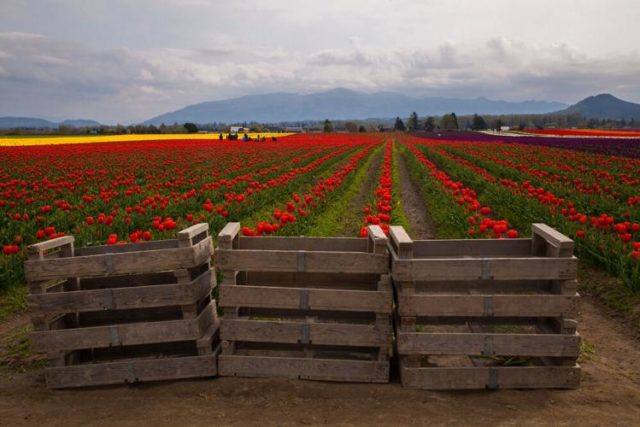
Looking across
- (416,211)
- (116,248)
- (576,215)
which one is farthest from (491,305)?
(416,211)

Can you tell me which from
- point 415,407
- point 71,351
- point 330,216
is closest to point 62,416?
point 71,351

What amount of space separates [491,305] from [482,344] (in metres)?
0.42

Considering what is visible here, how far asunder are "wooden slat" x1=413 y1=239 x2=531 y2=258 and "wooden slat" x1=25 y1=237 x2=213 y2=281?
2.77m

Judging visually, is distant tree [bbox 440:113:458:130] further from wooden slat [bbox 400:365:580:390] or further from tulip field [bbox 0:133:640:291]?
wooden slat [bbox 400:365:580:390]

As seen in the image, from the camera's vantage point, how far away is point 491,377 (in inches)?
197

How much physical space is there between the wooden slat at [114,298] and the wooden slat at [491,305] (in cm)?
236

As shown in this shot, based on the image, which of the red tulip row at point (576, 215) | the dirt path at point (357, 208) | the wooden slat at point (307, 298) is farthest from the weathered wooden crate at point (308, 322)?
the dirt path at point (357, 208)

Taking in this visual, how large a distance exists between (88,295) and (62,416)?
121cm

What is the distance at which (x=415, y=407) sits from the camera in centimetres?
469

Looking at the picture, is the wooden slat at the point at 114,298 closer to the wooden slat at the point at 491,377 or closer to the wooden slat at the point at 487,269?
the wooden slat at the point at 487,269

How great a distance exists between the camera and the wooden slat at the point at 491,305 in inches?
197

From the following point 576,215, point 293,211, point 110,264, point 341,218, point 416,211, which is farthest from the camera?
point 416,211

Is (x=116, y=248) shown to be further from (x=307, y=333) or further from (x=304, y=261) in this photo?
(x=307, y=333)

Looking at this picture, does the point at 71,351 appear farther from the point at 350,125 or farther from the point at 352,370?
the point at 350,125
